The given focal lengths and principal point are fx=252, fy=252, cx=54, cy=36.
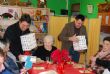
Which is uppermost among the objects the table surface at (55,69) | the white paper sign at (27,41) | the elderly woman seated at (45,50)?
the white paper sign at (27,41)

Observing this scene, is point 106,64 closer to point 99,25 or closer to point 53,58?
point 53,58

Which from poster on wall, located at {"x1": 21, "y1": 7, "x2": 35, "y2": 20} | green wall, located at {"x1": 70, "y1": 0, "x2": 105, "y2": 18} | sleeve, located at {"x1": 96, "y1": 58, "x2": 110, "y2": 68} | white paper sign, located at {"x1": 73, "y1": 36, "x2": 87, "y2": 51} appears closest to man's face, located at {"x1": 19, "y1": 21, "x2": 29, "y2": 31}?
white paper sign, located at {"x1": 73, "y1": 36, "x2": 87, "y2": 51}

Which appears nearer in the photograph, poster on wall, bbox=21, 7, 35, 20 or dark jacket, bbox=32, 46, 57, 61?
dark jacket, bbox=32, 46, 57, 61

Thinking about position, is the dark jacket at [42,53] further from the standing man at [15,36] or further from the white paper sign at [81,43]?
the white paper sign at [81,43]

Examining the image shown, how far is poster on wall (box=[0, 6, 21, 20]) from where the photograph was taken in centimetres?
595

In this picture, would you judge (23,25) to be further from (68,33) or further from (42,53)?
(68,33)

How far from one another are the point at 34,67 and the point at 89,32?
299 cm

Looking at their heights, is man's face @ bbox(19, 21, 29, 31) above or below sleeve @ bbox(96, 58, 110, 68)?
above

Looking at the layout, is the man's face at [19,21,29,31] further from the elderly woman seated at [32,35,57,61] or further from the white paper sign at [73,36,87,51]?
the white paper sign at [73,36,87,51]

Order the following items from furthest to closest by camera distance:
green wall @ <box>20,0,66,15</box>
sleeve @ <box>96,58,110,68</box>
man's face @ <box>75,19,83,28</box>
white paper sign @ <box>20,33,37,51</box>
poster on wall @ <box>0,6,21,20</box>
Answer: green wall @ <box>20,0,66,15</box>
poster on wall @ <box>0,6,21,20</box>
man's face @ <box>75,19,83,28</box>
white paper sign @ <box>20,33,37,51</box>
sleeve @ <box>96,58,110,68</box>

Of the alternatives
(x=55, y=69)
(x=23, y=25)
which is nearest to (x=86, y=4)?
(x=23, y=25)

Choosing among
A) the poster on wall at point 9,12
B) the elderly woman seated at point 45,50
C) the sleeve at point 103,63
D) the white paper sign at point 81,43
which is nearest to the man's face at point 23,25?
the elderly woman seated at point 45,50

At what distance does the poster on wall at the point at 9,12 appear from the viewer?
5946 mm

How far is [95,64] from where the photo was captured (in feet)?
11.4
